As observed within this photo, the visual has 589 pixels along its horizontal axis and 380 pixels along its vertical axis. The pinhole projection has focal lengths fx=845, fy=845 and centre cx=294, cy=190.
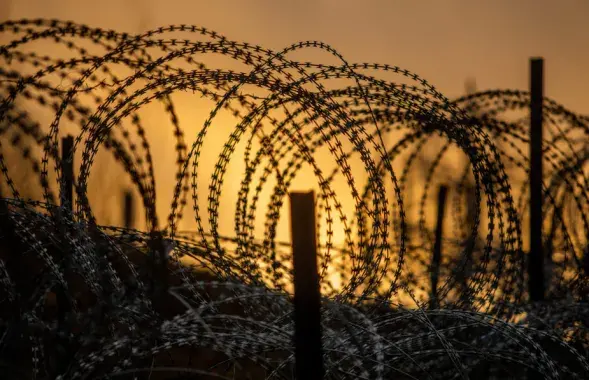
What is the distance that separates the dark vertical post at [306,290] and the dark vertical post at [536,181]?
423 centimetres

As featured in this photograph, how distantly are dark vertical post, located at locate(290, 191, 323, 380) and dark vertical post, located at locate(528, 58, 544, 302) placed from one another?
4232 mm

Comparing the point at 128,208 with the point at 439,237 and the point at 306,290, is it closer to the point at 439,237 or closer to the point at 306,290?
the point at 439,237

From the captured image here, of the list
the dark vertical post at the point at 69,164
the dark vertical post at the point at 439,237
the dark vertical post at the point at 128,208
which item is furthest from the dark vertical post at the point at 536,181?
the dark vertical post at the point at 128,208

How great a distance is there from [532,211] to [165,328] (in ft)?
13.8

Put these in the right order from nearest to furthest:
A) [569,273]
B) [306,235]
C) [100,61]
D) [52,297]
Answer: [306,235], [100,61], [569,273], [52,297]

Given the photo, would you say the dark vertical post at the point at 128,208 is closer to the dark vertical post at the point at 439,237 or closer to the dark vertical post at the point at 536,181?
the dark vertical post at the point at 439,237

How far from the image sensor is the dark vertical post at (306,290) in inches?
141

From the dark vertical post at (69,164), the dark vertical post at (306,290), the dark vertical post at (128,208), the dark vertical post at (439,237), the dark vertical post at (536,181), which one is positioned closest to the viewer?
the dark vertical post at (306,290)

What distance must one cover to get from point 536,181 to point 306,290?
433 cm

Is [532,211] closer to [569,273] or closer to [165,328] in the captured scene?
[569,273]

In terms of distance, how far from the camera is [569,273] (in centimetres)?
788

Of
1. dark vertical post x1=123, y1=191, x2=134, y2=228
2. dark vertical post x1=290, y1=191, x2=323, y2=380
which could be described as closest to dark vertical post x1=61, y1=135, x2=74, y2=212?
dark vertical post x1=290, y1=191, x2=323, y2=380

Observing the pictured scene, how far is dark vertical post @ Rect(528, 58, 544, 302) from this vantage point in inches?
291

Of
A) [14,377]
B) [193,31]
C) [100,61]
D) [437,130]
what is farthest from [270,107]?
[14,377]
